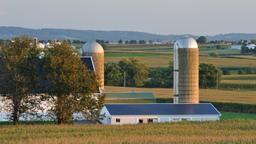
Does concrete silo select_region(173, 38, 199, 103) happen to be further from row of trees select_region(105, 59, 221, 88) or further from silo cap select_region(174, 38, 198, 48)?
row of trees select_region(105, 59, 221, 88)

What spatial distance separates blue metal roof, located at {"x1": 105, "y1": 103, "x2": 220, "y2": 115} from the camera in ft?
131

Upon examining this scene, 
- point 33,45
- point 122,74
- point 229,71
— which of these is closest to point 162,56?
point 229,71

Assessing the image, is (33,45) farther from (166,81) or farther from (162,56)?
(162,56)

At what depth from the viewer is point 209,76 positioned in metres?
77.8

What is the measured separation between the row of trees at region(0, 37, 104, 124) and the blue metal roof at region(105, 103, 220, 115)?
598cm

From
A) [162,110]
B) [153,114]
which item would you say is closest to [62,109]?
[153,114]

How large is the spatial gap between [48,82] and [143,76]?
4902 cm

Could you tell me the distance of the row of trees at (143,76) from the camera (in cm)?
7762

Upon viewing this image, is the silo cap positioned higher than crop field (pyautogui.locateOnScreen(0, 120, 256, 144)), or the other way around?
the silo cap

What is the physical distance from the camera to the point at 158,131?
91.4 ft

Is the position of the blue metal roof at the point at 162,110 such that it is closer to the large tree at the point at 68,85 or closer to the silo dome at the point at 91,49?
the large tree at the point at 68,85

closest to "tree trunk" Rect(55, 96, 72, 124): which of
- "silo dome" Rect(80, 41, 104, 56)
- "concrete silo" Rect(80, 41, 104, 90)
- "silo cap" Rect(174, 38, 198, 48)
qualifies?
"silo cap" Rect(174, 38, 198, 48)

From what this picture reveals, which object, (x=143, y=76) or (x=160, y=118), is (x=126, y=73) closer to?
(x=143, y=76)

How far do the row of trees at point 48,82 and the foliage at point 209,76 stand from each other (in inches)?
1717
